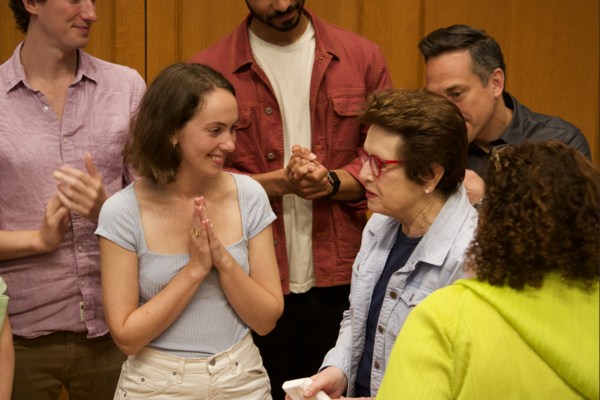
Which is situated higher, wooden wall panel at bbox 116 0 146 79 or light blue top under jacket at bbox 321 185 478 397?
wooden wall panel at bbox 116 0 146 79

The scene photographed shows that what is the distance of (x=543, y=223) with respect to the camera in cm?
98

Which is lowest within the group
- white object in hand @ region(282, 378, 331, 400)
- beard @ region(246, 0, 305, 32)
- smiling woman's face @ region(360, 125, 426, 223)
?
white object in hand @ region(282, 378, 331, 400)

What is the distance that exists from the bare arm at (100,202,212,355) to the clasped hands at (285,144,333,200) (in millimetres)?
522

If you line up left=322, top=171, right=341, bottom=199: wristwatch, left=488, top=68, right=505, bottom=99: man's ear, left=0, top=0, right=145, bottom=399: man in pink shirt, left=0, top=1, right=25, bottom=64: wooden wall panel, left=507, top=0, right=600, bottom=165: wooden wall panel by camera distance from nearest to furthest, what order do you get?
left=0, top=0, right=145, bottom=399: man in pink shirt, left=322, top=171, right=341, bottom=199: wristwatch, left=488, top=68, right=505, bottom=99: man's ear, left=0, top=1, right=25, bottom=64: wooden wall panel, left=507, top=0, right=600, bottom=165: wooden wall panel

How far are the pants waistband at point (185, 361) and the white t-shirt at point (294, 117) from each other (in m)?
0.64

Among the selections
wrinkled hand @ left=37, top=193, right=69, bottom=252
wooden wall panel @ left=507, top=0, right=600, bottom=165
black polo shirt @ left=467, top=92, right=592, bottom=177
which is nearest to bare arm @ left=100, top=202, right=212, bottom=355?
wrinkled hand @ left=37, top=193, right=69, bottom=252

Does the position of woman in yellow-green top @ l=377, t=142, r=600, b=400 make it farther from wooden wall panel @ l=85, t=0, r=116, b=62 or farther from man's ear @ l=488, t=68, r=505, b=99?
wooden wall panel @ l=85, t=0, r=116, b=62

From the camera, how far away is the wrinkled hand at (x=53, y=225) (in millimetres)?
1737

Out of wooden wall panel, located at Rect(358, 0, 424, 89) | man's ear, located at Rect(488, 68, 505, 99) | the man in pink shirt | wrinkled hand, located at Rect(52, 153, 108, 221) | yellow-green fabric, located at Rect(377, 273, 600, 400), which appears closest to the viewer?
yellow-green fabric, located at Rect(377, 273, 600, 400)

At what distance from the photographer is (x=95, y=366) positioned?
6.32ft

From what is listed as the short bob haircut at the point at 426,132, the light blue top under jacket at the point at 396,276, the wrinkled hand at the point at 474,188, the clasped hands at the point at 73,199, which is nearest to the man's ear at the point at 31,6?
the clasped hands at the point at 73,199

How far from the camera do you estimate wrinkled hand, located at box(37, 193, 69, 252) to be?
5.70 feet

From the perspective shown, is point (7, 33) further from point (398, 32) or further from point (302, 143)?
point (398, 32)

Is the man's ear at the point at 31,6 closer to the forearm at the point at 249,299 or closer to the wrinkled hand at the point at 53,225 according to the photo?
the wrinkled hand at the point at 53,225
